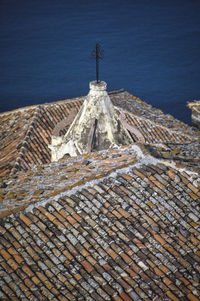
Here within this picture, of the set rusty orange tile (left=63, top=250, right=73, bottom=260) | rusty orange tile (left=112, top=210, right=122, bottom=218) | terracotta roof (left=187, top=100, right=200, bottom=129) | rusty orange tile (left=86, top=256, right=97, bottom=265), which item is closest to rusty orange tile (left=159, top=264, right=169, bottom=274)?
rusty orange tile (left=86, top=256, right=97, bottom=265)

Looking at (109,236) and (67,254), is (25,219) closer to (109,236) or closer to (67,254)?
(67,254)

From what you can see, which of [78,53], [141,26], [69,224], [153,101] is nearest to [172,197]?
[69,224]

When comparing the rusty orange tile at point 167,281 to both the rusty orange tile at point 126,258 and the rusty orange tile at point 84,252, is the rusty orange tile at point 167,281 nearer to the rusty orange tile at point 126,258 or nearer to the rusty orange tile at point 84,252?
the rusty orange tile at point 126,258

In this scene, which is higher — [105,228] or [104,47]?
[104,47]

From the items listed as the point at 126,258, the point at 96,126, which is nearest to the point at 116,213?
the point at 126,258

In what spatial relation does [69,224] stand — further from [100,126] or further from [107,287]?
[100,126]

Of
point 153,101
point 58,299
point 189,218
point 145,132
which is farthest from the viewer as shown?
point 153,101

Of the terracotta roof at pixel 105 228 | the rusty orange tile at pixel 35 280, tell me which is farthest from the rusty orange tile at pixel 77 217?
the rusty orange tile at pixel 35 280

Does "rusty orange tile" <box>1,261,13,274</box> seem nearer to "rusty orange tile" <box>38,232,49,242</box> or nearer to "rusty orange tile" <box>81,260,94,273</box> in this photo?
"rusty orange tile" <box>38,232,49,242</box>
